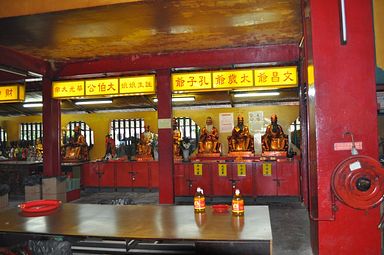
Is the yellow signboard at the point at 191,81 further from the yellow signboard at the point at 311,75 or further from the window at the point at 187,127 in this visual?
the window at the point at 187,127

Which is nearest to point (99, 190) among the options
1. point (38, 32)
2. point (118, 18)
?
point (38, 32)

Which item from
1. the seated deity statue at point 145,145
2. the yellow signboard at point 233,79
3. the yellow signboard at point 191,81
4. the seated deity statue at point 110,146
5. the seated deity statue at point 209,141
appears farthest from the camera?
the seated deity statue at point 110,146

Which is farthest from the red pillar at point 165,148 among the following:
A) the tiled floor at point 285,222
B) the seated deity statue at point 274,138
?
Result: the seated deity statue at point 274,138

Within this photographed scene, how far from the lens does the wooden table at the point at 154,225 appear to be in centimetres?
284

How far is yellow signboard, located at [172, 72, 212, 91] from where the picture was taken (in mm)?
7270

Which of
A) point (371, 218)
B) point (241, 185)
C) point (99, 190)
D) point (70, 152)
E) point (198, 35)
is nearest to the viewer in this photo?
point (371, 218)

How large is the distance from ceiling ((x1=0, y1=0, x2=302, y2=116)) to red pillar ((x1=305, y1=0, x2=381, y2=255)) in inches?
46.7

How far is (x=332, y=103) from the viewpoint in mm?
3871

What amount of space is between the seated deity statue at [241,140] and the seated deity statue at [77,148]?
5.30 m

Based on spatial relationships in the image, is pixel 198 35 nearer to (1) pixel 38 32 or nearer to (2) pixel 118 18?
(2) pixel 118 18

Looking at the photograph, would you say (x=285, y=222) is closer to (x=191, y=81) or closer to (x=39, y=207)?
(x=191, y=81)

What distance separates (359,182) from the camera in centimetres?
352

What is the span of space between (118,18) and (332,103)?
11.2 ft

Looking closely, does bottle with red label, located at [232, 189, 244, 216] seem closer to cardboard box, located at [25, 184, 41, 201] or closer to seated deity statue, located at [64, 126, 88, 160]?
cardboard box, located at [25, 184, 41, 201]
